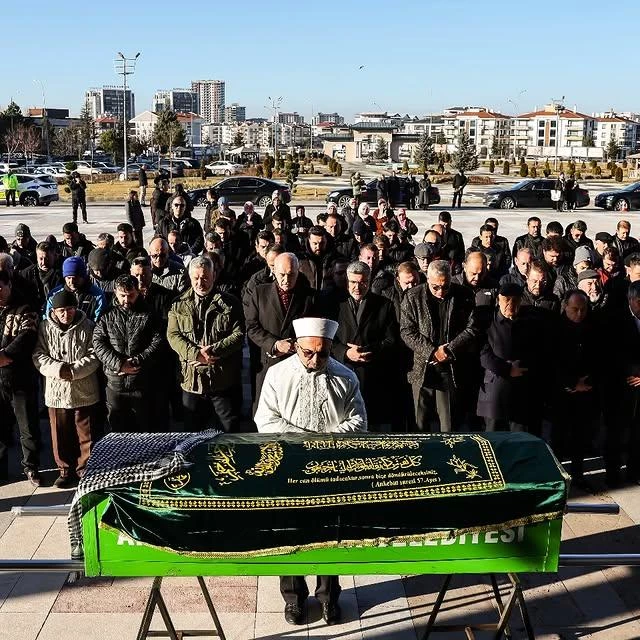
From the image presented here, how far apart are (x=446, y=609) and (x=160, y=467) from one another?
2.40 metres

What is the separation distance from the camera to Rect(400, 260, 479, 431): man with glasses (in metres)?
6.97

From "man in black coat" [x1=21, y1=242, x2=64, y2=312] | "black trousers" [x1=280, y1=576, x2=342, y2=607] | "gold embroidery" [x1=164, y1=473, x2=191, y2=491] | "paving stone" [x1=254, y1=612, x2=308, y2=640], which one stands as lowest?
"paving stone" [x1=254, y1=612, x2=308, y2=640]

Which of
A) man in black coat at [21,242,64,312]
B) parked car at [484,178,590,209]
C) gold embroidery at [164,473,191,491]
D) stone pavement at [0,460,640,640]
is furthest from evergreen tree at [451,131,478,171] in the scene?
gold embroidery at [164,473,191,491]

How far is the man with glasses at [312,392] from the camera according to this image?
484 centimetres

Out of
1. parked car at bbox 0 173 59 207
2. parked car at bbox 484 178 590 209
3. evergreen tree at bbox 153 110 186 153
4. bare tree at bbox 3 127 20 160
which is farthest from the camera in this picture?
bare tree at bbox 3 127 20 160

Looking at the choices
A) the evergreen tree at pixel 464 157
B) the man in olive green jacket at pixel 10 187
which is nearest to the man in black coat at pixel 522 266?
the man in olive green jacket at pixel 10 187

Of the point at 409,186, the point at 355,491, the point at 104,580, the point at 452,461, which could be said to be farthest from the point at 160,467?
the point at 409,186

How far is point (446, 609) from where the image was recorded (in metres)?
5.30

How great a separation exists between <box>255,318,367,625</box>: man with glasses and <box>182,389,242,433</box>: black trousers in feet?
7.27

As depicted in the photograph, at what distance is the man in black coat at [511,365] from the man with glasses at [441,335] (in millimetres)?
217

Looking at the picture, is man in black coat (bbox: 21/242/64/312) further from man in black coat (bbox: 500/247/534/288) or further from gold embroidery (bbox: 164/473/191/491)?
gold embroidery (bbox: 164/473/191/491)

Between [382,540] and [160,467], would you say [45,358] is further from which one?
[382,540]

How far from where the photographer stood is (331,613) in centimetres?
516

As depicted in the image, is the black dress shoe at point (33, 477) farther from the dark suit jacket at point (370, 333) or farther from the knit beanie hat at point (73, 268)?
the dark suit jacket at point (370, 333)
